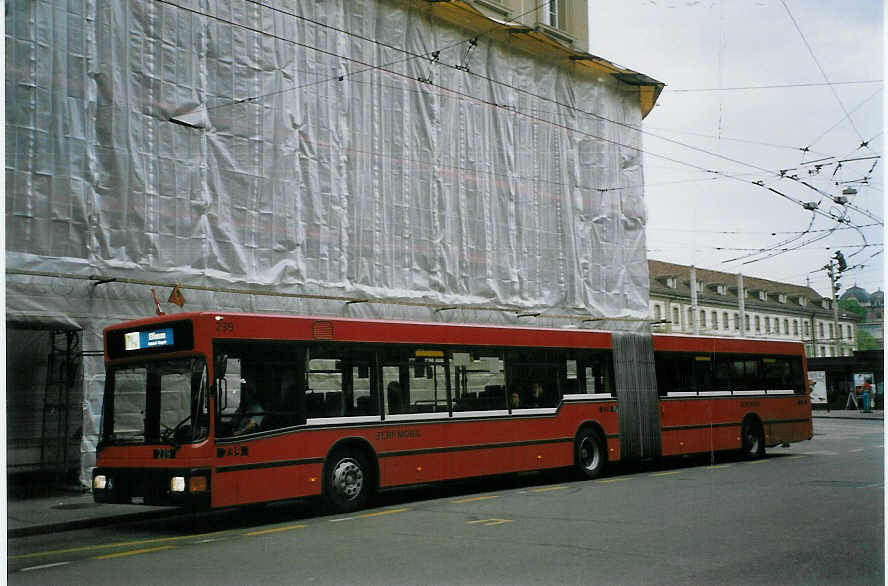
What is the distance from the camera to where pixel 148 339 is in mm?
11047

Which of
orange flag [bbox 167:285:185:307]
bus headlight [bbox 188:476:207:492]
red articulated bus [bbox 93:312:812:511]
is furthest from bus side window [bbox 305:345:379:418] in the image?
orange flag [bbox 167:285:185:307]

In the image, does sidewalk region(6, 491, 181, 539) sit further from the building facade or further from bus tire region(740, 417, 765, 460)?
bus tire region(740, 417, 765, 460)

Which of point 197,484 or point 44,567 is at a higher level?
point 197,484

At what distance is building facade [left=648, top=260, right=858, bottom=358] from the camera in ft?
47.1

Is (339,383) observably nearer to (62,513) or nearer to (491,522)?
(491,522)

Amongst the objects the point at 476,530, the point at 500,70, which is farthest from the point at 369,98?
the point at 476,530

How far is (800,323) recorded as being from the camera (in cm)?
1803

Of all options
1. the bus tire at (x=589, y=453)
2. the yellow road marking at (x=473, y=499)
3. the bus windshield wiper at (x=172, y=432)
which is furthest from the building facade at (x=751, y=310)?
the bus windshield wiper at (x=172, y=432)

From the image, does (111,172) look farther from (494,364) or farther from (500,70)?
(500,70)

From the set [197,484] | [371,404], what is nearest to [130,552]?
[197,484]

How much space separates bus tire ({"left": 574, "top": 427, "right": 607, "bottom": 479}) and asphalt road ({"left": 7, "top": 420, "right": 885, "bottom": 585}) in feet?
5.81

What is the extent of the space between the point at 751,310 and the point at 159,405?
12.5m

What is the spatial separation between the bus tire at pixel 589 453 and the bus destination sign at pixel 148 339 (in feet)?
25.3

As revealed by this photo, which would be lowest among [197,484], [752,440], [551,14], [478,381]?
[752,440]
